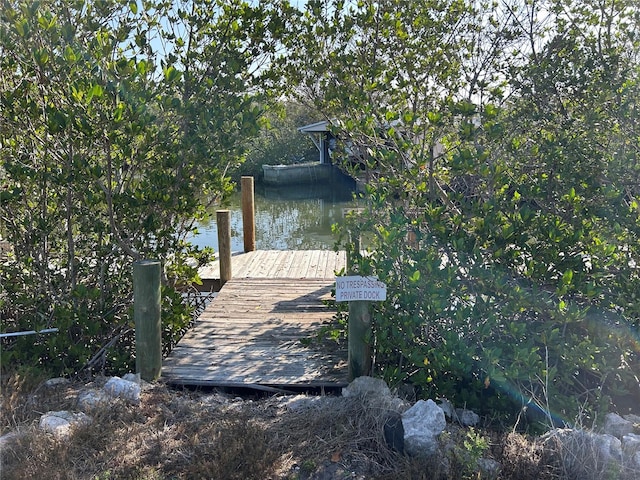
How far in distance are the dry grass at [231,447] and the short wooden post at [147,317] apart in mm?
553

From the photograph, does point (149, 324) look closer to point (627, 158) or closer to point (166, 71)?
point (166, 71)

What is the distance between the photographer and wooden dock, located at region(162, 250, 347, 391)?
3.98 metres

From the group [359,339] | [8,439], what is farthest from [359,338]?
[8,439]

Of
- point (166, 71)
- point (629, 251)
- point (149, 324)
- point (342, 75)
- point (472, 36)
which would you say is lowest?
point (149, 324)

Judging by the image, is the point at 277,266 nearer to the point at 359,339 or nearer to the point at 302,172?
the point at 359,339

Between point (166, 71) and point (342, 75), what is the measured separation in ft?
7.78

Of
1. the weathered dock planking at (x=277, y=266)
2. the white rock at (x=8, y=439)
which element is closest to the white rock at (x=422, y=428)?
the white rock at (x=8, y=439)

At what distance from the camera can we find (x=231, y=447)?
2.67 metres

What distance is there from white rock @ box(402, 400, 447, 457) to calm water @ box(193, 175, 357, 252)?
549cm

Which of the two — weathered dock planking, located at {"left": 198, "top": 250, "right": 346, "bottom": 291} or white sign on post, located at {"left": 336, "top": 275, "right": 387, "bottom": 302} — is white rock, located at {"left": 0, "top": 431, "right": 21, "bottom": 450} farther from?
weathered dock planking, located at {"left": 198, "top": 250, "right": 346, "bottom": 291}

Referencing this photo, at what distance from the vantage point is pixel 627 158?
3.54 meters

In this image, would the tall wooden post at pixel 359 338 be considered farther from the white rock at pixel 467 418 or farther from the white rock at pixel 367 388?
the white rock at pixel 467 418

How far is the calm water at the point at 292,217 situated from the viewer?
14523 millimetres

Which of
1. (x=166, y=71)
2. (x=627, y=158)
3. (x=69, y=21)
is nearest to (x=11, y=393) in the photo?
(x=166, y=71)
